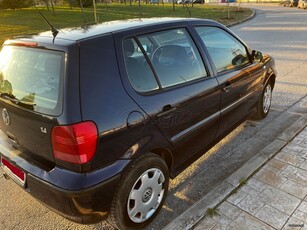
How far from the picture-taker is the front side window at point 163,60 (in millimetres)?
2270

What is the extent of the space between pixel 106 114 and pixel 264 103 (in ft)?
9.92

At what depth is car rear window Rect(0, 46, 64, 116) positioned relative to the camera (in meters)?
1.97

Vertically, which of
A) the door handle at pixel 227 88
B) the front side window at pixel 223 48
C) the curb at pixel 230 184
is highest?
the front side window at pixel 223 48

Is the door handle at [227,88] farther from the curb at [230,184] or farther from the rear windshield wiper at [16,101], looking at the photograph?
the rear windshield wiper at [16,101]

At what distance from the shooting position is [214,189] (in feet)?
8.99

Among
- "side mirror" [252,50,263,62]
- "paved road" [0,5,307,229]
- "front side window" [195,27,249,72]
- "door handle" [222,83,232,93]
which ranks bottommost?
"paved road" [0,5,307,229]

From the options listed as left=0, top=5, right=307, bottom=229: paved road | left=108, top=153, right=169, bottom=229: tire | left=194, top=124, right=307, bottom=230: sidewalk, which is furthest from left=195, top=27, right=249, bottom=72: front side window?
left=108, top=153, right=169, bottom=229: tire

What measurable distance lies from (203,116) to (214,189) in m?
0.73

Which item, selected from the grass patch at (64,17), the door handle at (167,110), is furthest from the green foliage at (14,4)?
the door handle at (167,110)

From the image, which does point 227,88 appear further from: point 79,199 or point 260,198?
point 79,199

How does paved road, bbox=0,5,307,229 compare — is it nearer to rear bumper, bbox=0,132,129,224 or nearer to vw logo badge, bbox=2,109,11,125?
rear bumper, bbox=0,132,129,224

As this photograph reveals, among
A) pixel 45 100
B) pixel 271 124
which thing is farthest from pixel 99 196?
pixel 271 124

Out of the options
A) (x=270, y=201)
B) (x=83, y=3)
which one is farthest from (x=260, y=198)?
(x=83, y=3)

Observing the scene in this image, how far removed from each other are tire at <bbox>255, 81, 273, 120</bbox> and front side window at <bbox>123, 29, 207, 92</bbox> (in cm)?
163
